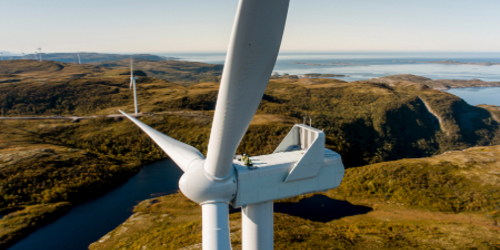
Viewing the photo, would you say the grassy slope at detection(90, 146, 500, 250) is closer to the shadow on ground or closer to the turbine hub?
the shadow on ground

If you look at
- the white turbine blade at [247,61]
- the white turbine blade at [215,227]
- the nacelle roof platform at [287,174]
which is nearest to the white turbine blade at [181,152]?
the nacelle roof platform at [287,174]

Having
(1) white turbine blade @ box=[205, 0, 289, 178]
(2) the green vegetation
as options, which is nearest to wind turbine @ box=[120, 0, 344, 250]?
(1) white turbine blade @ box=[205, 0, 289, 178]

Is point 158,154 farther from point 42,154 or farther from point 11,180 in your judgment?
point 11,180

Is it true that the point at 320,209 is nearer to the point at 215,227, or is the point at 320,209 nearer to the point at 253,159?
the point at 253,159

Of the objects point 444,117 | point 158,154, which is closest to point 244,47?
point 158,154

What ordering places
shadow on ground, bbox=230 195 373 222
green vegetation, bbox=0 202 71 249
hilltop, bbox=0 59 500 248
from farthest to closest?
1. hilltop, bbox=0 59 500 248
2. shadow on ground, bbox=230 195 373 222
3. green vegetation, bbox=0 202 71 249

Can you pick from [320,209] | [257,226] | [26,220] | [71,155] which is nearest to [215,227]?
[257,226]
